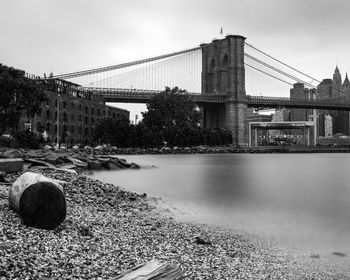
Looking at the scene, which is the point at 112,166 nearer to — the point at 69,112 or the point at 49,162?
the point at 49,162

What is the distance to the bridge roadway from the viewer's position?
93.7m

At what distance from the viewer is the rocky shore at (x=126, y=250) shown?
5500 mm

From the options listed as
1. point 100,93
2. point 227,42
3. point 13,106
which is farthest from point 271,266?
point 227,42

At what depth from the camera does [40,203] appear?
23.9 ft

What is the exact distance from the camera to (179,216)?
12086 millimetres

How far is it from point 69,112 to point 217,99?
39.6m

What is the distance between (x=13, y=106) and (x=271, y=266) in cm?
3658

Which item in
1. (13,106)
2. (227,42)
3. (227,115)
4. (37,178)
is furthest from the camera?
(227,42)

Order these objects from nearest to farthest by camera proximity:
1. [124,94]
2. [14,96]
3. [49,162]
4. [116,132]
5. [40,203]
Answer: [40,203], [49,162], [14,96], [116,132], [124,94]

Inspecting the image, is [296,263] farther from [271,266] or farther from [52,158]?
[52,158]

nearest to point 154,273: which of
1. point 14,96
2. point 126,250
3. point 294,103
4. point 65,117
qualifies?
point 126,250

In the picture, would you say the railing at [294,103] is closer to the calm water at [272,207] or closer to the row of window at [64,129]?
the row of window at [64,129]

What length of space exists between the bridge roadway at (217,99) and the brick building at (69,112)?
3.41 metres

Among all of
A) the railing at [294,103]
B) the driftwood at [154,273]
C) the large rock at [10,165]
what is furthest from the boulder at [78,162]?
the railing at [294,103]
